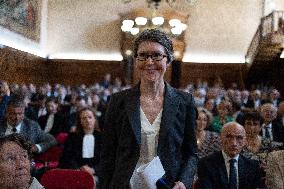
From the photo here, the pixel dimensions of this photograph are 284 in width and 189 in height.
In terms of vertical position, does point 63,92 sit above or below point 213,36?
below

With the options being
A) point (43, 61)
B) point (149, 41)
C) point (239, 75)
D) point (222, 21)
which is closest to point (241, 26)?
point (222, 21)

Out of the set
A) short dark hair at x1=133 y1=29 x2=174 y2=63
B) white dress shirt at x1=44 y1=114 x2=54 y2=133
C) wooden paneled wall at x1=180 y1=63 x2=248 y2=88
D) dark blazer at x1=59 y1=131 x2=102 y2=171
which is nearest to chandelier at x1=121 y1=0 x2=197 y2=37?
wooden paneled wall at x1=180 y1=63 x2=248 y2=88

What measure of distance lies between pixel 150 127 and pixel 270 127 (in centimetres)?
450

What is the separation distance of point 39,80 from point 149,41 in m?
15.8

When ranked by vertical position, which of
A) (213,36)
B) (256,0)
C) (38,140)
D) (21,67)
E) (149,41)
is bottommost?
(38,140)

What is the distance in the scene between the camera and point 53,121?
789 centimetres

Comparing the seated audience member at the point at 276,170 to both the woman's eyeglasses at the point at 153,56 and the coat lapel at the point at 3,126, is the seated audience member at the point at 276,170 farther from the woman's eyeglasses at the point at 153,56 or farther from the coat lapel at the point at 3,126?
the coat lapel at the point at 3,126

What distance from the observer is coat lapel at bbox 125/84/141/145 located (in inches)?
77.7

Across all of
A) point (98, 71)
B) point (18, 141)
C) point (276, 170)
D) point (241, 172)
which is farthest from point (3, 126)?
point (98, 71)

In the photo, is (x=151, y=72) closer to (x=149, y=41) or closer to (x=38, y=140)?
(x=149, y=41)

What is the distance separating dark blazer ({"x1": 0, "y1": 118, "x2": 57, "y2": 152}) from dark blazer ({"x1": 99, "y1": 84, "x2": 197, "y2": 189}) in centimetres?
290

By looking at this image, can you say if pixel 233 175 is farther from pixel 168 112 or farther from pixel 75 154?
pixel 75 154

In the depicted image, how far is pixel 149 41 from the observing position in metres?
2.02

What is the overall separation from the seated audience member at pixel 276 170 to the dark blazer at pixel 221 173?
50 centimetres
